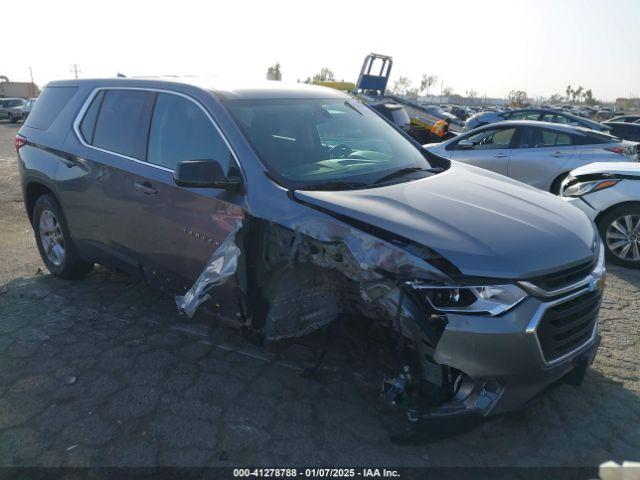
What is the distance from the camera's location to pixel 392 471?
2.58m

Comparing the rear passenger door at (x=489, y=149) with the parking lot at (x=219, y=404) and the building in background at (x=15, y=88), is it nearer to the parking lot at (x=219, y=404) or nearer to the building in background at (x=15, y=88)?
the parking lot at (x=219, y=404)

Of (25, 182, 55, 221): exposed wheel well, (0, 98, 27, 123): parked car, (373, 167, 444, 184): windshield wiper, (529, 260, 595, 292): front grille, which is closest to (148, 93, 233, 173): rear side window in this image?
(373, 167, 444, 184): windshield wiper

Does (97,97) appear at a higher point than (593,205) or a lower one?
higher

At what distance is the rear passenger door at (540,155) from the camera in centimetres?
791

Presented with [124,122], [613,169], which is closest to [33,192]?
[124,122]

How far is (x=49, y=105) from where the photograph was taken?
4.88 metres

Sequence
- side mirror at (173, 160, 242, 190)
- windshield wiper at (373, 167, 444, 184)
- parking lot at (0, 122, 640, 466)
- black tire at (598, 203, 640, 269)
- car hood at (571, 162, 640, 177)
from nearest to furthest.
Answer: parking lot at (0, 122, 640, 466) < side mirror at (173, 160, 242, 190) < windshield wiper at (373, 167, 444, 184) < black tire at (598, 203, 640, 269) < car hood at (571, 162, 640, 177)

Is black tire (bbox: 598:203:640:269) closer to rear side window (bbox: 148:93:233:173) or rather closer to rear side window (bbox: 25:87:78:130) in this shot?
rear side window (bbox: 148:93:233:173)

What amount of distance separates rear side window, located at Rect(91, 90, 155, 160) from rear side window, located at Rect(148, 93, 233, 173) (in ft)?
0.36

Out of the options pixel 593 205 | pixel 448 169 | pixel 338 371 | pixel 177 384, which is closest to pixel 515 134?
pixel 593 205

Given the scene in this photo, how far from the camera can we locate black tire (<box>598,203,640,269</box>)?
18.3 feet

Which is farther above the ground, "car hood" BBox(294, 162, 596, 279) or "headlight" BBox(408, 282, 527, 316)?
"car hood" BBox(294, 162, 596, 279)

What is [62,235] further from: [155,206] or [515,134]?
[515,134]

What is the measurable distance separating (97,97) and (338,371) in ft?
9.94
